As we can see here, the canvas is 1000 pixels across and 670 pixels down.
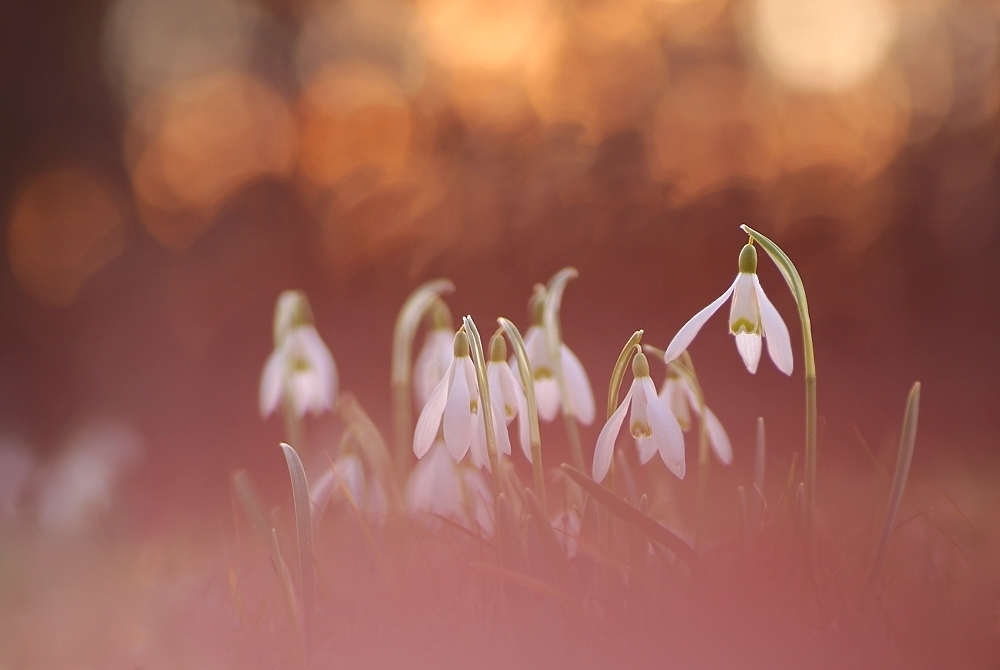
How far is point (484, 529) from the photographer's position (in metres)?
0.53

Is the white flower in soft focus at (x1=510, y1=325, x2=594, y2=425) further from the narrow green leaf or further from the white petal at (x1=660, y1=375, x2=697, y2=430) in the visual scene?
the narrow green leaf

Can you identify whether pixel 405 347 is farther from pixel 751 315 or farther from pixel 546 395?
pixel 751 315

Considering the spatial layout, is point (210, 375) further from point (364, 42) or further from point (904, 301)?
point (904, 301)

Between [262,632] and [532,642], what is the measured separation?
0.17 m

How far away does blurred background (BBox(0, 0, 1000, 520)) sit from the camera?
52.9 inches

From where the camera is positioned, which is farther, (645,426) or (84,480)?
(84,480)

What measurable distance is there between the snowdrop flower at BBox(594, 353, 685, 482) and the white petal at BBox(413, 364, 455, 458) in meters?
0.09

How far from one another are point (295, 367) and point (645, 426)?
1.08 feet

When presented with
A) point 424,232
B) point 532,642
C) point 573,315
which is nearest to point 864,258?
point 573,315

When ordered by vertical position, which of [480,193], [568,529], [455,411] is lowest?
[568,529]

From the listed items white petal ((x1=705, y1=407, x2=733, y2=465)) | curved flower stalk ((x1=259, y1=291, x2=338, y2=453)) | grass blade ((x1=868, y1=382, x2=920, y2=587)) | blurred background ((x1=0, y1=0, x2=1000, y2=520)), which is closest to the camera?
grass blade ((x1=868, y1=382, x2=920, y2=587))

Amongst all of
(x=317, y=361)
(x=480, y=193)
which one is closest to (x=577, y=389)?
(x=317, y=361)

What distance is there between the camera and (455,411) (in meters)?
0.40

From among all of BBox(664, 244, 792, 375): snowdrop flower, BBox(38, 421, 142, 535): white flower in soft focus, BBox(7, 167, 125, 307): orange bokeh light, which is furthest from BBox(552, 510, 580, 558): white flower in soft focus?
BBox(7, 167, 125, 307): orange bokeh light
